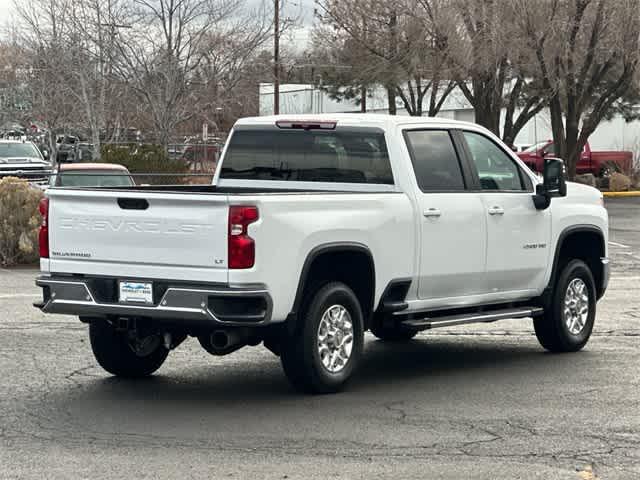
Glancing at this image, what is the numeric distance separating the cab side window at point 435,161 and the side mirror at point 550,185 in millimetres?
883

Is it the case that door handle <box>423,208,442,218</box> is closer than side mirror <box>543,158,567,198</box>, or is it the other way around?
door handle <box>423,208,442,218</box>

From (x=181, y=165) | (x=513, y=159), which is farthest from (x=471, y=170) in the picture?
(x=181, y=165)

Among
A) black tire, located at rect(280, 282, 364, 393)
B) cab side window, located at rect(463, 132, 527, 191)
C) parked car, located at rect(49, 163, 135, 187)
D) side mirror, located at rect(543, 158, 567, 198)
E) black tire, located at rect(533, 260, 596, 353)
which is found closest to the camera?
black tire, located at rect(280, 282, 364, 393)

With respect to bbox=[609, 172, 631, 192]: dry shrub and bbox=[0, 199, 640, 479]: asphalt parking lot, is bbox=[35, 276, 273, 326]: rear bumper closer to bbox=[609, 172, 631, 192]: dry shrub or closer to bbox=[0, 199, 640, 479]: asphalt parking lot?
bbox=[0, 199, 640, 479]: asphalt parking lot

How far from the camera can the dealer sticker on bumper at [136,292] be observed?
899 cm

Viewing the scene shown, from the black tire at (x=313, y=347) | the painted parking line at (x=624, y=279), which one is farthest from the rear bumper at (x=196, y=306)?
the painted parking line at (x=624, y=279)

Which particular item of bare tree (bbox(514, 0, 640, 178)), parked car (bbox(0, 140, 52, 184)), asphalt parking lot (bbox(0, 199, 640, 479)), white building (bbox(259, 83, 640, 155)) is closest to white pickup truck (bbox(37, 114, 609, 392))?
asphalt parking lot (bbox(0, 199, 640, 479))

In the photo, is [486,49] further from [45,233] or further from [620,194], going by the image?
[45,233]

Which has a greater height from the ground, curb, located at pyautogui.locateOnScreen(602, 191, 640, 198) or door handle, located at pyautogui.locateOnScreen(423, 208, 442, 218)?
door handle, located at pyautogui.locateOnScreen(423, 208, 442, 218)

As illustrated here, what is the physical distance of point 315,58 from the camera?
5600 centimetres

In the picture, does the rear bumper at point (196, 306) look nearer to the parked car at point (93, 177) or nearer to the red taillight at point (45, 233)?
the red taillight at point (45, 233)

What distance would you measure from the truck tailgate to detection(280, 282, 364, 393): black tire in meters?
0.82

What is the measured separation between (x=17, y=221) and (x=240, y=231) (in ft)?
41.9

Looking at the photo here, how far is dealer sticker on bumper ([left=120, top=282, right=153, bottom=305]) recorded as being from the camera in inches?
354
